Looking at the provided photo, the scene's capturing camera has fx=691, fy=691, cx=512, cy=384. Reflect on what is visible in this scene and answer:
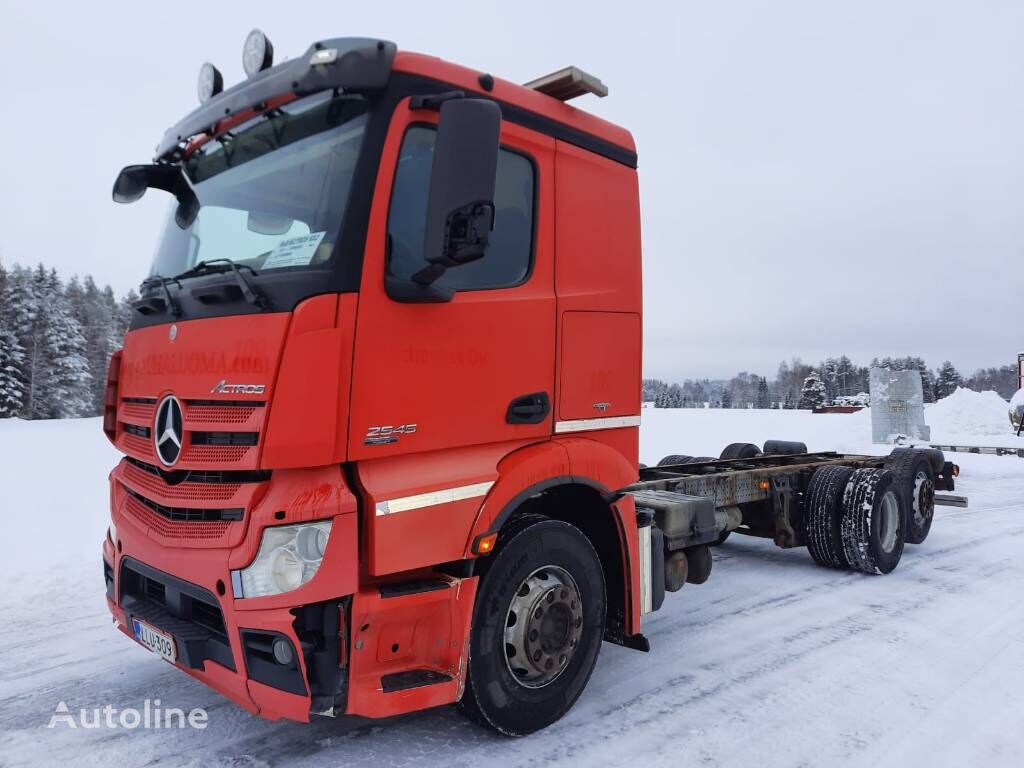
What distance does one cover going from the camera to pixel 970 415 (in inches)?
1076

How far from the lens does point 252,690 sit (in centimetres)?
282

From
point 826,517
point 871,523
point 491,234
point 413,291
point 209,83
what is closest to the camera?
point 413,291

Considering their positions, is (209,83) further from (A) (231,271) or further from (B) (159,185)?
(A) (231,271)

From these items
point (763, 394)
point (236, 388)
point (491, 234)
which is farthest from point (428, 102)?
point (763, 394)

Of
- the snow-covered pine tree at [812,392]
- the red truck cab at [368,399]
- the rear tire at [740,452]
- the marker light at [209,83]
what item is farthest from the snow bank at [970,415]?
the snow-covered pine tree at [812,392]

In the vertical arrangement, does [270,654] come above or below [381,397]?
below

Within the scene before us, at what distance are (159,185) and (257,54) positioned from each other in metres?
1.08

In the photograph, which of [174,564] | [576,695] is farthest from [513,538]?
[174,564]

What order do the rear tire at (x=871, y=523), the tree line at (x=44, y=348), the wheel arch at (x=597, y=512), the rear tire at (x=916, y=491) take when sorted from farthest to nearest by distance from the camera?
the tree line at (x=44, y=348) < the rear tire at (x=916, y=491) < the rear tire at (x=871, y=523) < the wheel arch at (x=597, y=512)

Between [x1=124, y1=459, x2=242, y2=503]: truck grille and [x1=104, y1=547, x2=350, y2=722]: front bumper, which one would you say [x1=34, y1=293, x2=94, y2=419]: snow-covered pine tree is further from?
[x1=104, y1=547, x2=350, y2=722]: front bumper

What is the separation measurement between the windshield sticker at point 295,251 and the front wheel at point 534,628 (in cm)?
165

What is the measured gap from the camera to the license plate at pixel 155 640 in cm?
306

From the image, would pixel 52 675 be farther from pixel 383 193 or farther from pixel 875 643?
pixel 875 643

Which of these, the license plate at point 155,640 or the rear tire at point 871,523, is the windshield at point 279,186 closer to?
the license plate at point 155,640
